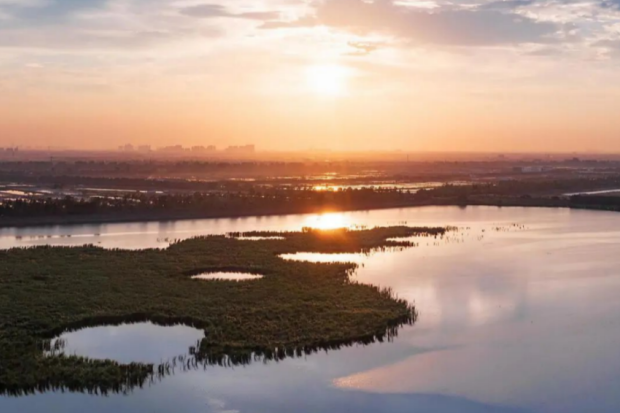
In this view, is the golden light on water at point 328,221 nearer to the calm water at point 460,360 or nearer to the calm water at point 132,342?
the calm water at point 460,360

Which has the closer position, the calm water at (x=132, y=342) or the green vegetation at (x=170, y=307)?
the green vegetation at (x=170, y=307)

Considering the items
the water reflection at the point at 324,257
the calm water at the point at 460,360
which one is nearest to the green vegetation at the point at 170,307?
the calm water at the point at 460,360

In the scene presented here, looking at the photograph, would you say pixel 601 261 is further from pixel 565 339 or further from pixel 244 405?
pixel 244 405

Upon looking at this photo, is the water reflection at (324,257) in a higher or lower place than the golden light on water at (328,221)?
lower

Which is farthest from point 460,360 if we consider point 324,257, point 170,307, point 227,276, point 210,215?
point 210,215

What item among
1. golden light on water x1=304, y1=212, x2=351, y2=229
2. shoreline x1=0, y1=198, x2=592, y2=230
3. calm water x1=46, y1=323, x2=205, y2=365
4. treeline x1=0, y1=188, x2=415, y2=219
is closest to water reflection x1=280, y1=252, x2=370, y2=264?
golden light on water x1=304, y1=212, x2=351, y2=229

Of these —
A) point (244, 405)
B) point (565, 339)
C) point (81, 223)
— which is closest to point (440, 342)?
point (565, 339)
